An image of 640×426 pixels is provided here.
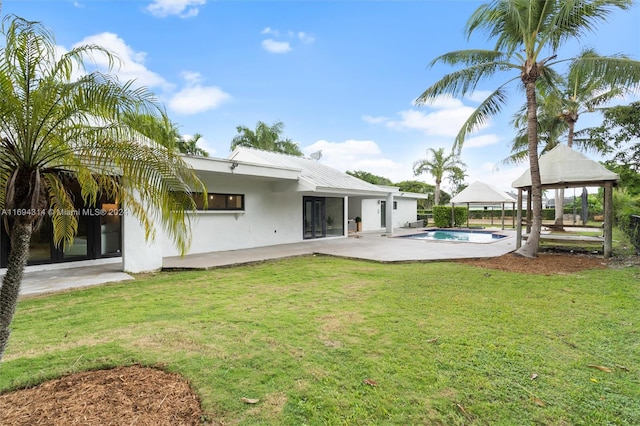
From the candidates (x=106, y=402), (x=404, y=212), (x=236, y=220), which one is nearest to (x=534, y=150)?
(x=236, y=220)

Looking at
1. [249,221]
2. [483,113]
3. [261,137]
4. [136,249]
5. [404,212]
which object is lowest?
[136,249]

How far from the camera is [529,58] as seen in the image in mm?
9734

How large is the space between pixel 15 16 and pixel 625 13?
529 inches

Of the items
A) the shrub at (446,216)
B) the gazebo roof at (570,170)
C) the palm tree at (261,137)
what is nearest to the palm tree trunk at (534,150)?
the gazebo roof at (570,170)

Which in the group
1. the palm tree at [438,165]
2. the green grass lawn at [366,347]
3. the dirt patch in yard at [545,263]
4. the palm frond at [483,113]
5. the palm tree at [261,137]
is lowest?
the green grass lawn at [366,347]

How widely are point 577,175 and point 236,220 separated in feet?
43.4

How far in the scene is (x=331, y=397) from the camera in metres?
2.83

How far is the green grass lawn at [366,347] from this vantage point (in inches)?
107

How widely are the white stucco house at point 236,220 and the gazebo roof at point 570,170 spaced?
25.0 feet

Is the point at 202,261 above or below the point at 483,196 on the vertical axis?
below

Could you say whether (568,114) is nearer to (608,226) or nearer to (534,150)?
(608,226)

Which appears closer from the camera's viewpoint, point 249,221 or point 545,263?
point 545,263

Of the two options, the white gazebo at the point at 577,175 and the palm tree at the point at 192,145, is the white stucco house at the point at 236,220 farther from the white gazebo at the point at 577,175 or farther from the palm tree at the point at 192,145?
the palm tree at the point at 192,145

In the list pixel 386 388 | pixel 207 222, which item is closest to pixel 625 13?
pixel 386 388
